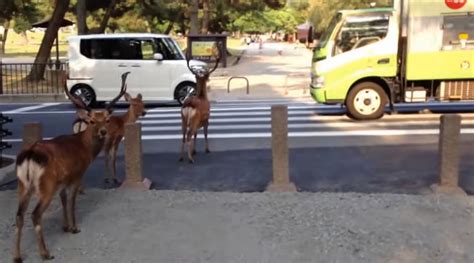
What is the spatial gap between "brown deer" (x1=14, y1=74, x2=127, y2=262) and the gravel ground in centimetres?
26

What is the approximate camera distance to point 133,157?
7238 millimetres

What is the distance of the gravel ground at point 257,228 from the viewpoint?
5133 mm

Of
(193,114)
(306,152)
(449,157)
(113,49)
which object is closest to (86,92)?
(113,49)

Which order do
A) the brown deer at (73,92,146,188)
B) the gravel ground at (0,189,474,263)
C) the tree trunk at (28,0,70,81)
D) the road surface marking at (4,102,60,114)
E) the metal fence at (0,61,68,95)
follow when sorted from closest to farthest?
the gravel ground at (0,189,474,263) < the brown deer at (73,92,146,188) < the road surface marking at (4,102,60,114) < the metal fence at (0,61,68,95) < the tree trunk at (28,0,70,81)

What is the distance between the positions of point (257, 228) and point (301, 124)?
754cm

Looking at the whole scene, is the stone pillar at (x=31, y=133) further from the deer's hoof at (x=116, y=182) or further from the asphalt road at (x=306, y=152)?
the deer's hoof at (x=116, y=182)

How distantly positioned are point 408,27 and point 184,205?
26.7ft

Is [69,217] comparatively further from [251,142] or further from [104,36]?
[104,36]

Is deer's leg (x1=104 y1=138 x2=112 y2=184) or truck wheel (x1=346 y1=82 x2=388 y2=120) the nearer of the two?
deer's leg (x1=104 y1=138 x2=112 y2=184)

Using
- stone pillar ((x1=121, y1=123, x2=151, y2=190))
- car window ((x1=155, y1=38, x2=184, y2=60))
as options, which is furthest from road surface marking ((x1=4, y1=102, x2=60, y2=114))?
stone pillar ((x1=121, y1=123, x2=151, y2=190))

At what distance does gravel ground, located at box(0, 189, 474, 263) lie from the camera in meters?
5.13

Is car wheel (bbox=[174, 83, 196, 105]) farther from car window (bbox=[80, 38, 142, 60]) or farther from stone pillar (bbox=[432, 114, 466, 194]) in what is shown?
stone pillar (bbox=[432, 114, 466, 194])

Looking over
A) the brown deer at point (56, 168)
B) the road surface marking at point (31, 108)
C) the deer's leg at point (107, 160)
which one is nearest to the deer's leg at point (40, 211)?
the brown deer at point (56, 168)

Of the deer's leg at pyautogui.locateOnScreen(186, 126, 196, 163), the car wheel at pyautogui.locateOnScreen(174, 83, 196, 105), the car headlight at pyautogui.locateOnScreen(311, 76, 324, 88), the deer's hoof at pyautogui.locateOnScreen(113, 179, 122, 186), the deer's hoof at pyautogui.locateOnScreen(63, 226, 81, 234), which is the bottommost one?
the deer's hoof at pyautogui.locateOnScreen(113, 179, 122, 186)
